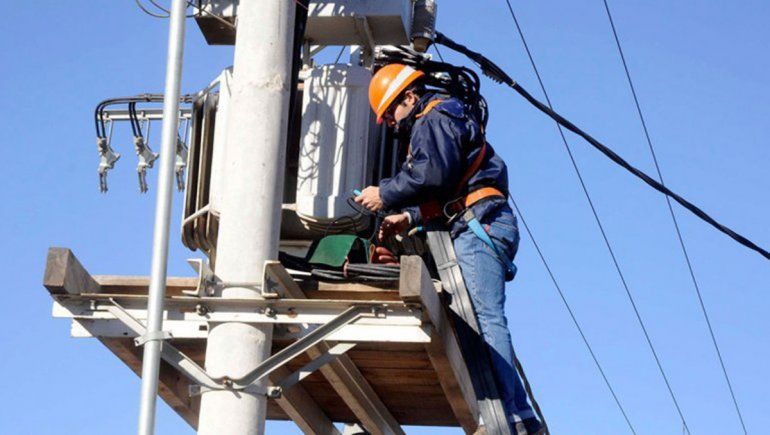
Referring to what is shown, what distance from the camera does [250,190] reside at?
7629 mm

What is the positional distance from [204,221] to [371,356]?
141 centimetres

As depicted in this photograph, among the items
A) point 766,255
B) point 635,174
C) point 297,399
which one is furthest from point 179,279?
point 766,255

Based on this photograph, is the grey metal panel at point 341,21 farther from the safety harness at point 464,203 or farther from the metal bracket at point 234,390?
the metal bracket at point 234,390

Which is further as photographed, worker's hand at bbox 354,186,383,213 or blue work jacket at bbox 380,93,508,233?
worker's hand at bbox 354,186,383,213

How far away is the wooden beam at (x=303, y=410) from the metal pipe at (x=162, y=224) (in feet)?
9.44

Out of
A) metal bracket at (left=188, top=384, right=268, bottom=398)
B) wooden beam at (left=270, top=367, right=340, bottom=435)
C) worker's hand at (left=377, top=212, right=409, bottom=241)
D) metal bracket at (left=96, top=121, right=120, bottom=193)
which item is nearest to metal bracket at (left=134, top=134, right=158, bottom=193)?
metal bracket at (left=96, top=121, right=120, bottom=193)

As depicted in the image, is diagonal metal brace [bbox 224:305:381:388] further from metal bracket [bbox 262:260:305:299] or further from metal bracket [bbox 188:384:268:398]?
metal bracket [bbox 262:260:305:299]

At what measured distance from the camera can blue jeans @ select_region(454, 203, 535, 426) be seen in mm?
8383

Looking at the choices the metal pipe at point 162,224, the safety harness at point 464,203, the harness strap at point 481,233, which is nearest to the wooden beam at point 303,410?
the safety harness at point 464,203

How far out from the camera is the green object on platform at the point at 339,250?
8086 millimetres

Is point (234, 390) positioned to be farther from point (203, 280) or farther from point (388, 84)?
point (388, 84)

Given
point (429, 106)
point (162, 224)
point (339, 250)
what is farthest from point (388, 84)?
point (162, 224)

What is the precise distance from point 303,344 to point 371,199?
1351mm

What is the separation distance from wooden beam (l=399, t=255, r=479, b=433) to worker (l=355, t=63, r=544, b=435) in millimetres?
254
